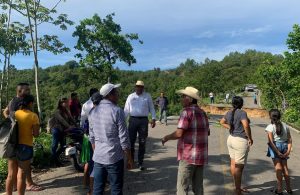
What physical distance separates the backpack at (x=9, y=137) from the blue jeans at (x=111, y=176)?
5.44 ft

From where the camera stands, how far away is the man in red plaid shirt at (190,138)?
196 inches

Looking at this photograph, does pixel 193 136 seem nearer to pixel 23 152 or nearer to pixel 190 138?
pixel 190 138

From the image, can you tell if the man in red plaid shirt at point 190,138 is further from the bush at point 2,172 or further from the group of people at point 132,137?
the bush at point 2,172

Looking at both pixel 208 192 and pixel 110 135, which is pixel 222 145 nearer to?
pixel 208 192

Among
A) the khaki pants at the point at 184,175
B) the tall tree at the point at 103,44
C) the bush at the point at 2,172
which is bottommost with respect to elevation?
the bush at the point at 2,172

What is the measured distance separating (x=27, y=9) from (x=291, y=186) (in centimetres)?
1141

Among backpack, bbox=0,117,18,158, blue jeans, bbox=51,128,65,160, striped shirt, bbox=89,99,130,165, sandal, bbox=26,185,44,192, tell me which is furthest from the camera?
blue jeans, bbox=51,128,65,160

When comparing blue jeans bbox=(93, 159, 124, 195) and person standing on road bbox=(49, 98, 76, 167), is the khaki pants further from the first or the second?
person standing on road bbox=(49, 98, 76, 167)

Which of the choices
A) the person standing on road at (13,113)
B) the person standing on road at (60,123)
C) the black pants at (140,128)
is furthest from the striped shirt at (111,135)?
the person standing on road at (60,123)

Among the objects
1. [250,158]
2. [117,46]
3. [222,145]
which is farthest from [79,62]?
[250,158]

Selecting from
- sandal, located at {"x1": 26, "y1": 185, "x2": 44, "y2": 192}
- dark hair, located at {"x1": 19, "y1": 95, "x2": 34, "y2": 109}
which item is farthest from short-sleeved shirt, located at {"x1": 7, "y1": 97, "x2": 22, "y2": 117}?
sandal, located at {"x1": 26, "y1": 185, "x2": 44, "y2": 192}

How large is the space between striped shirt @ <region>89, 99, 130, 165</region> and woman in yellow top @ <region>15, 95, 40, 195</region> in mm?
1543

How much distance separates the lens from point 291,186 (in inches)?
282

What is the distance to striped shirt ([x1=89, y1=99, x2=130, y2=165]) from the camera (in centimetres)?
458
